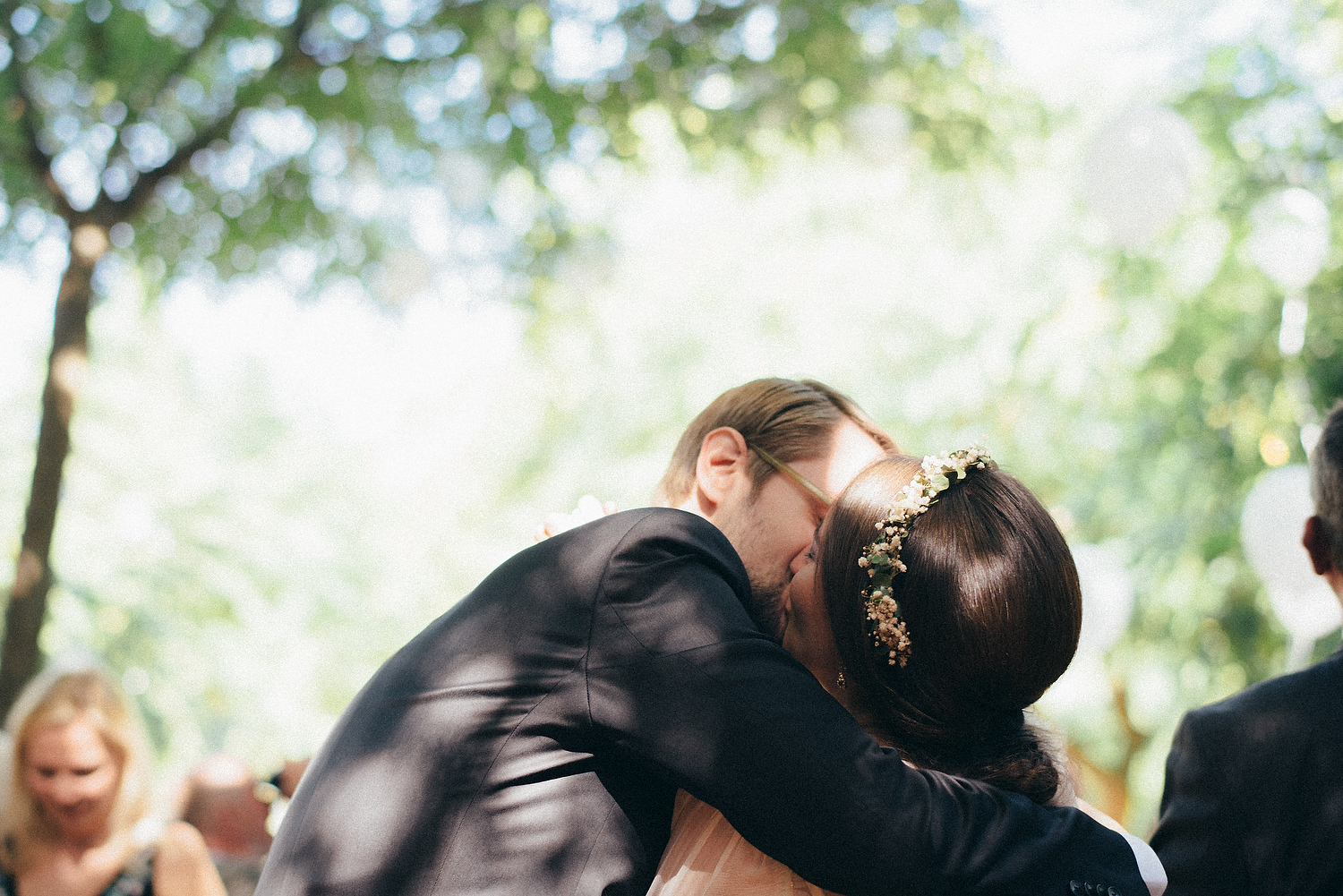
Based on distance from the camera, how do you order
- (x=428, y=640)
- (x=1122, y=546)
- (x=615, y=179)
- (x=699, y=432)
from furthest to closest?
(x=1122, y=546) → (x=615, y=179) → (x=699, y=432) → (x=428, y=640)

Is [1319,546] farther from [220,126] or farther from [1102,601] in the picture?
[1102,601]

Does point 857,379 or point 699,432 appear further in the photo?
point 857,379

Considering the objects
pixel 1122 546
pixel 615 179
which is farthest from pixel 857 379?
pixel 615 179

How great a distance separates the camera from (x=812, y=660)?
2070 millimetres

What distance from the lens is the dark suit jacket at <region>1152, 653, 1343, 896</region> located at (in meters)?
2.29

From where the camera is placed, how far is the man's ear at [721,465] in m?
2.54

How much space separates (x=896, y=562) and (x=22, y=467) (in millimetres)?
16914

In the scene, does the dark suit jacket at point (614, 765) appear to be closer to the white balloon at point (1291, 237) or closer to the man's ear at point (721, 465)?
the man's ear at point (721, 465)

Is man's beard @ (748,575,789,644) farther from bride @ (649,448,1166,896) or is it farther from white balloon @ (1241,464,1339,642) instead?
white balloon @ (1241,464,1339,642)

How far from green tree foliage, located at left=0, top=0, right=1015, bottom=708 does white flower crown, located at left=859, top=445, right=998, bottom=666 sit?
13.9ft

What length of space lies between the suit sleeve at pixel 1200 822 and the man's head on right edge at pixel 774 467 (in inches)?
37.8

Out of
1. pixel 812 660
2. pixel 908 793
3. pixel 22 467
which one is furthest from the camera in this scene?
pixel 22 467

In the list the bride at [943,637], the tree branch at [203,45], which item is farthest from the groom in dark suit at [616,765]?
the tree branch at [203,45]

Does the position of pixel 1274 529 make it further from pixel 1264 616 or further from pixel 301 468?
pixel 301 468
